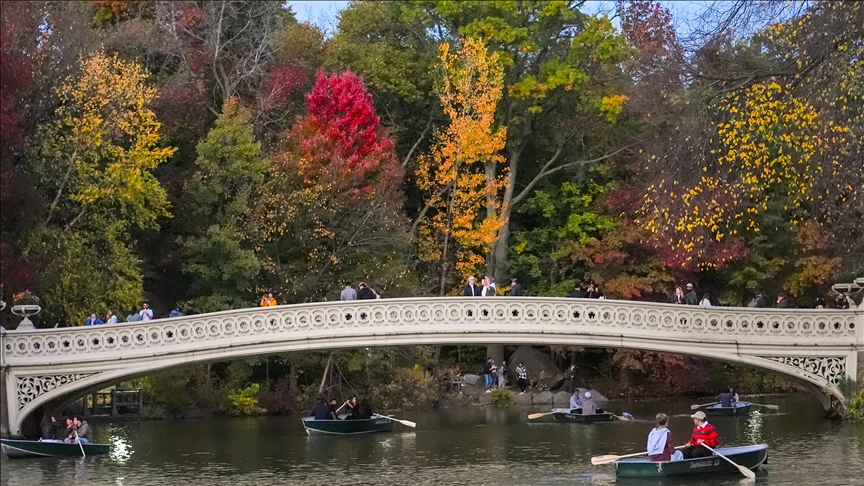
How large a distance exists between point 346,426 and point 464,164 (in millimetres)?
13872

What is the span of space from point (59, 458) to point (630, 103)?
20.8 meters

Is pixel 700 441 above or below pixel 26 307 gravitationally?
below

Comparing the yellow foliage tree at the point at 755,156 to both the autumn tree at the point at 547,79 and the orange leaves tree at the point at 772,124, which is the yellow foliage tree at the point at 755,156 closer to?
the orange leaves tree at the point at 772,124

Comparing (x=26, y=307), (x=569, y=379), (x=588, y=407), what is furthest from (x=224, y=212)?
(x=569, y=379)

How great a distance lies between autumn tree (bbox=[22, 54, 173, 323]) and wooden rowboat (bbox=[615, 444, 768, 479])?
53.4 ft

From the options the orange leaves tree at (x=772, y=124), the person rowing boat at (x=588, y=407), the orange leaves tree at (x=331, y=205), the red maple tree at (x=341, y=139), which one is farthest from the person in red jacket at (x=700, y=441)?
the red maple tree at (x=341, y=139)

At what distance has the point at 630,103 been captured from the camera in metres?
43.7

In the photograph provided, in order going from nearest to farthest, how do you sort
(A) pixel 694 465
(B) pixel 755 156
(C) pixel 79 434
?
(A) pixel 694 465
(B) pixel 755 156
(C) pixel 79 434

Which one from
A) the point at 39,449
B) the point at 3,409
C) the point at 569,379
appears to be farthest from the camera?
the point at 569,379

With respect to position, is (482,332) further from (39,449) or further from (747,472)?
(39,449)

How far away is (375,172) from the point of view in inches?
1661

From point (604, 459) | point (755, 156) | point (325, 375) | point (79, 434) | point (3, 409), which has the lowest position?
point (604, 459)

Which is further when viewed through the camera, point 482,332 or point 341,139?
point 341,139

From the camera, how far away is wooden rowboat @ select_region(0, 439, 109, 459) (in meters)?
29.5
